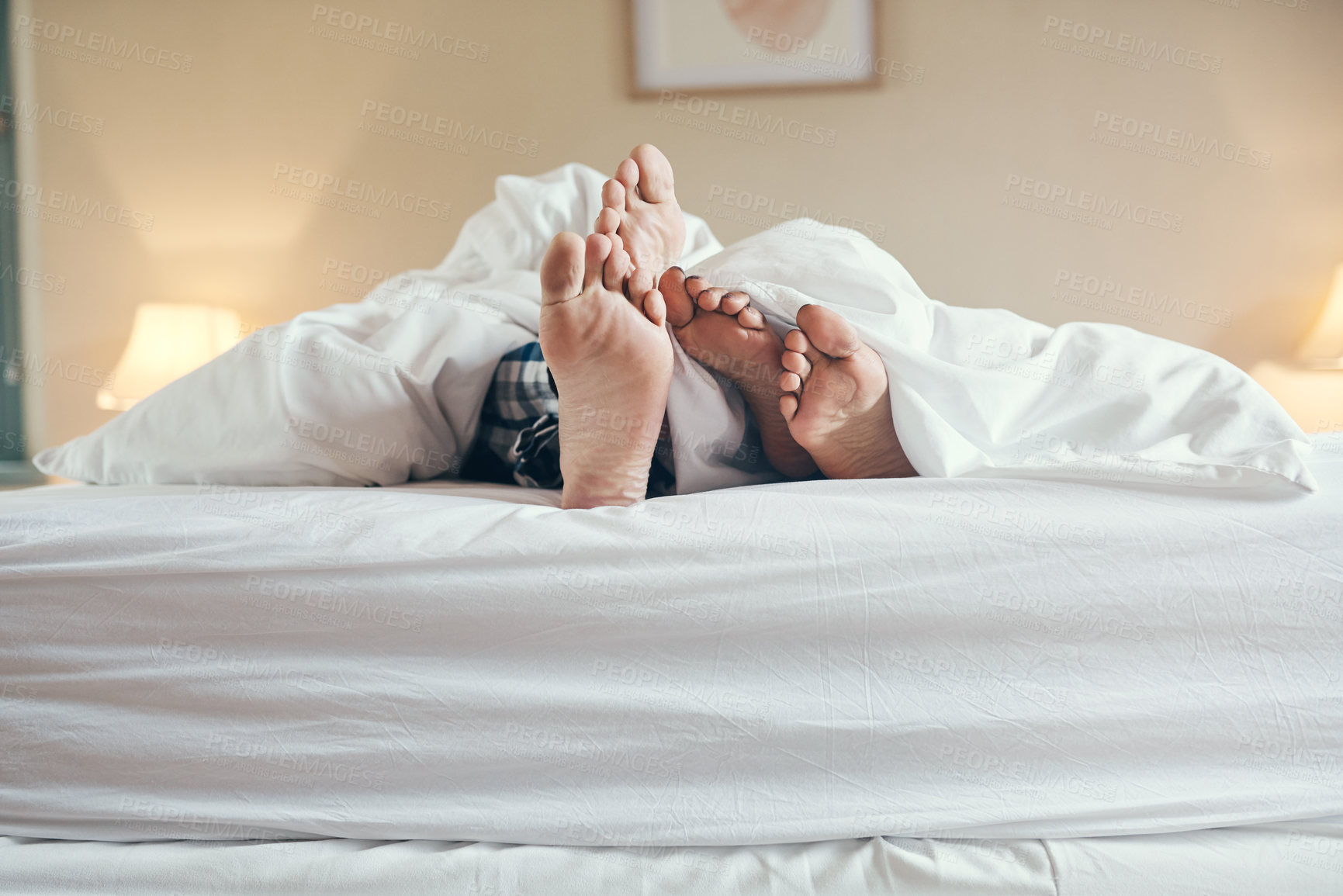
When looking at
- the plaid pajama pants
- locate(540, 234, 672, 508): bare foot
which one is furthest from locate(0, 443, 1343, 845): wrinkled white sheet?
the plaid pajama pants

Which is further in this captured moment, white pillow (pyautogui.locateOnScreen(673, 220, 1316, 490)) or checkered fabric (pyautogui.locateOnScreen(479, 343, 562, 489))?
checkered fabric (pyautogui.locateOnScreen(479, 343, 562, 489))

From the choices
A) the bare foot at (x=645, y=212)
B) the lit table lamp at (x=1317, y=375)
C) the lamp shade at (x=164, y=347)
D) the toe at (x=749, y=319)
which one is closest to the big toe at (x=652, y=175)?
the bare foot at (x=645, y=212)

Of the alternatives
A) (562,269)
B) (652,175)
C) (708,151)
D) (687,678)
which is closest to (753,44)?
(708,151)

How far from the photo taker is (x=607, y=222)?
763 mm

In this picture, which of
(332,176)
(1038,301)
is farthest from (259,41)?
(1038,301)

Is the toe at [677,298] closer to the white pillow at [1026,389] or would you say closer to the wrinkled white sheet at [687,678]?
the white pillow at [1026,389]

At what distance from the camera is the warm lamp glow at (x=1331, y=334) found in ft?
6.11

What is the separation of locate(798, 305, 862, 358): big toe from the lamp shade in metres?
1.73

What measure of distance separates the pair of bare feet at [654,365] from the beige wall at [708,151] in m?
1.44

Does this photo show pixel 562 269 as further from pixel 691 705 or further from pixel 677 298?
pixel 691 705

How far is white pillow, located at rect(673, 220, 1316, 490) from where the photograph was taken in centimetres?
65

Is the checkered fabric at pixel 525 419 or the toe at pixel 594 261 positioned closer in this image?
the toe at pixel 594 261

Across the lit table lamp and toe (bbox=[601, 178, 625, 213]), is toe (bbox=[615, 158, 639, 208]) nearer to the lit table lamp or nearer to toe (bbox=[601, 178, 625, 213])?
toe (bbox=[601, 178, 625, 213])

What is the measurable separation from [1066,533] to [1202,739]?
0.55 feet
